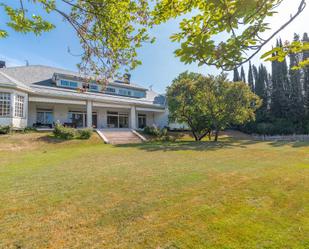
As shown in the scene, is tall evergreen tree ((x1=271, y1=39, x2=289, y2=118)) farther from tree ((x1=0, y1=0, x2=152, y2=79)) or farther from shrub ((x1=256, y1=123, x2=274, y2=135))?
tree ((x1=0, y1=0, x2=152, y2=79))

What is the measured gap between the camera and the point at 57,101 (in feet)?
72.3

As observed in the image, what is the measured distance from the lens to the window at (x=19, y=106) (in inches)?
740

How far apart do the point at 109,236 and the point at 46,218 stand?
150cm

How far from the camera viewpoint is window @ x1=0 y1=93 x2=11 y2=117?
17766mm

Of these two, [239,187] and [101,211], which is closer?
[101,211]

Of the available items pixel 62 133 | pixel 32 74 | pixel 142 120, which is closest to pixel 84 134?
pixel 62 133

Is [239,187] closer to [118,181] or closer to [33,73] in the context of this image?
[118,181]

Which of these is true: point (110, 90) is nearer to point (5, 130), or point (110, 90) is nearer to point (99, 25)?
point (5, 130)

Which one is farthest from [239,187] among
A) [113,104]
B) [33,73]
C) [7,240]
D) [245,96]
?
[33,73]

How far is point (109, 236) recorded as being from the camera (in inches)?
135

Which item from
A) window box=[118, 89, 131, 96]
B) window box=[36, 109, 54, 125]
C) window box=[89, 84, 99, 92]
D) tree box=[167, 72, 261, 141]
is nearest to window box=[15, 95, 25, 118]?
window box=[36, 109, 54, 125]

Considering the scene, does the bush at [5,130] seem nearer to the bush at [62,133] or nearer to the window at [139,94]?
the bush at [62,133]

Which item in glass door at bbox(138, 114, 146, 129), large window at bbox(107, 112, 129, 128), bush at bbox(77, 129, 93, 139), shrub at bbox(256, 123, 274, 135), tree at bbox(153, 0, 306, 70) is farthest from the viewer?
shrub at bbox(256, 123, 274, 135)

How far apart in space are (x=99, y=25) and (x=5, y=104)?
1754cm
